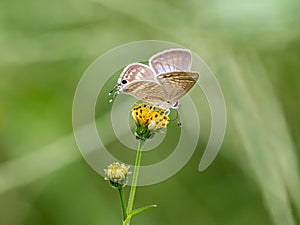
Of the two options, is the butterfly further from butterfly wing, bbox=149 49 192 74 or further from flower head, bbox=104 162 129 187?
flower head, bbox=104 162 129 187

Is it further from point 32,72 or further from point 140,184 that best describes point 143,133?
point 32,72

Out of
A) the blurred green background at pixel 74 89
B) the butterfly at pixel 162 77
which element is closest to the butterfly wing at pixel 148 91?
the butterfly at pixel 162 77

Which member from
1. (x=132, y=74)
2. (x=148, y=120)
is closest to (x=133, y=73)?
(x=132, y=74)

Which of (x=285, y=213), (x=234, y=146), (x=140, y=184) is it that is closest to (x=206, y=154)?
(x=234, y=146)

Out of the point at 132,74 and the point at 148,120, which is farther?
the point at 148,120

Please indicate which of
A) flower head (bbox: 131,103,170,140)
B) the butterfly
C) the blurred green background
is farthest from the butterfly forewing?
the blurred green background

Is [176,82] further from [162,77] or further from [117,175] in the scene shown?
[117,175]
